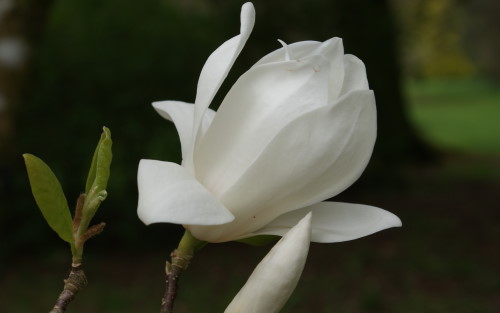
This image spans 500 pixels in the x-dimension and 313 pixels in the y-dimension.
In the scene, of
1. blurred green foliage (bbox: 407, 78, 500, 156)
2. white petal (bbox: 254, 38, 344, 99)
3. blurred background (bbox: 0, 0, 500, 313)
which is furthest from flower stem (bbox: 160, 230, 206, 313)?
blurred green foliage (bbox: 407, 78, 500, 156)

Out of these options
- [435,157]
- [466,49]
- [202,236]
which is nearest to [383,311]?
[202,236]

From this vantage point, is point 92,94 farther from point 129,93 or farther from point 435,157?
point 435,157

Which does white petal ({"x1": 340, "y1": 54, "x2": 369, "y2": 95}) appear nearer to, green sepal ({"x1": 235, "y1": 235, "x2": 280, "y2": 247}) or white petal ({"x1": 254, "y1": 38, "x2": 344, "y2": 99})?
white petal ({"x1": 254, "y1": 38, "x2": 344, "y2": 99})

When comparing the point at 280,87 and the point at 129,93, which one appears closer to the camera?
the point at 280,87

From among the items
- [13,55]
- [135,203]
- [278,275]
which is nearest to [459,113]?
[135,203]

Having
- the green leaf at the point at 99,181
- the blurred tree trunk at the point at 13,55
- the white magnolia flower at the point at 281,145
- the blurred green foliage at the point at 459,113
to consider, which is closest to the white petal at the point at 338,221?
the white magnolia flower at the point at 281,145

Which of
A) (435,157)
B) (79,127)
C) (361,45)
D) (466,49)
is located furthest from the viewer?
(466,49)

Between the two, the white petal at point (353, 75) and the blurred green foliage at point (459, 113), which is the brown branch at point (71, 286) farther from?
the blurred green foliage at point (459, 113)
